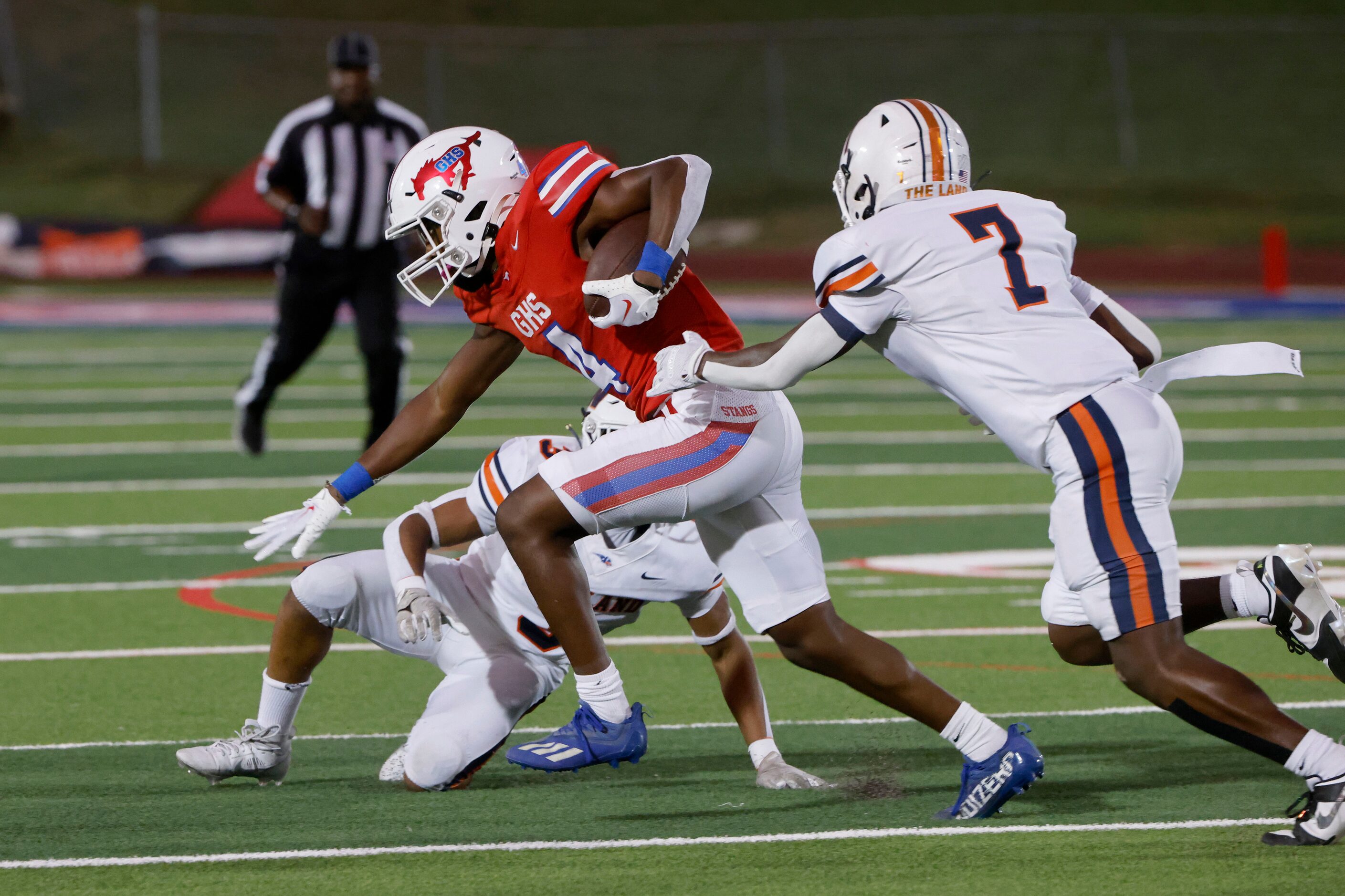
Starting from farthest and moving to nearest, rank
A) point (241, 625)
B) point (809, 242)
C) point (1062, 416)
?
point (809, 242) < point (241, 625) < point (1062, 416)

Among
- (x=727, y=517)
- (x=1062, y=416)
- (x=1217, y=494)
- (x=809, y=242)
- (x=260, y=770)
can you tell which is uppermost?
(x=1062, y=416)

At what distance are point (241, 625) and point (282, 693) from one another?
7.23 feet

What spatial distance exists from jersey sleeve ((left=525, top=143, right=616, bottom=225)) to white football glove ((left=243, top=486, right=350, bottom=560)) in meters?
0.86

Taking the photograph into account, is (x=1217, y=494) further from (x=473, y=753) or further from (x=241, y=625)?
(x=473, y=753)

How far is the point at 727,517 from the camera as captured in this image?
14.7 ft

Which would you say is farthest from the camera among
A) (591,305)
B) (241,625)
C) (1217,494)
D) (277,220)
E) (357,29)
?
(357,29)

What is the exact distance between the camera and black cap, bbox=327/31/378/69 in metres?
10.4

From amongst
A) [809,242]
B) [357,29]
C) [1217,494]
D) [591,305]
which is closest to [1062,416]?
[591,305]

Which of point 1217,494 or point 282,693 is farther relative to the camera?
point 1217,494

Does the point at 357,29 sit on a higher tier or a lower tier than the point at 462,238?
lower

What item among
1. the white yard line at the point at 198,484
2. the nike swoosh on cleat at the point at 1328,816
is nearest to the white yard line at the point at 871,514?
the white yard line at the point at 198,484

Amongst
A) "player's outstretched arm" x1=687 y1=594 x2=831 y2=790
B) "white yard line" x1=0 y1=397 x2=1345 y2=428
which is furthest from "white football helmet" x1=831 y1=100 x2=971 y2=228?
"white yard line" x1=0 y1=397 x2=1345 y2=428

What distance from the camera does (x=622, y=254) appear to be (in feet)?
15.0

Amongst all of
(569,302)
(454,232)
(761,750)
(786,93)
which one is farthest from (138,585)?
(786,93)
